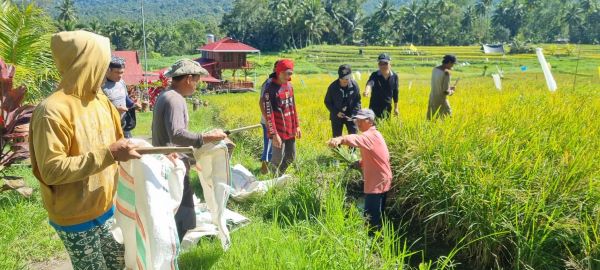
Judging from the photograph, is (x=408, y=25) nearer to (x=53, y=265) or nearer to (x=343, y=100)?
(x=343, y=100)

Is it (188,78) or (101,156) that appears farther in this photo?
(188,78)

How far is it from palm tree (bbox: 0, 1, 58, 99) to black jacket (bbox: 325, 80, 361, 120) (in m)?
3.37

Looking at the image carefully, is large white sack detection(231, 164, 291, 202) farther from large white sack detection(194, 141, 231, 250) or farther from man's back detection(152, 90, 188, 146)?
man's back detection(152, 90, 188, 146)

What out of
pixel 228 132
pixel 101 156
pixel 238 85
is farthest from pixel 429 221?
pixel 238 85

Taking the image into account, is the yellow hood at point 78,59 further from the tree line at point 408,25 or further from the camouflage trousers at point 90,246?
the tree line at point 408,25

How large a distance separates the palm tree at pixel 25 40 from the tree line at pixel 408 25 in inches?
2196

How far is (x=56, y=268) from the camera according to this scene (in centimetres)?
287

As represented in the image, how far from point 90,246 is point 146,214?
0.86ft

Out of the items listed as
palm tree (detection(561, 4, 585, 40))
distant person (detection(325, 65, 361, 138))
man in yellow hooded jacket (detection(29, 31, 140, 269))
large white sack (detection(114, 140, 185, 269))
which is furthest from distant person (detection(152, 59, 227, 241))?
palm tree (detection(561, 4, 585, 40))

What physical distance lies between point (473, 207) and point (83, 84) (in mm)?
2422

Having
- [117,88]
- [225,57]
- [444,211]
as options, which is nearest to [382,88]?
[444,211]

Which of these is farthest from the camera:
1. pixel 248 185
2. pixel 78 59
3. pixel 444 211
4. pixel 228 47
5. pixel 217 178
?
pixel 228 47

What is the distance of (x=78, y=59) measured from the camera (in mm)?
1644

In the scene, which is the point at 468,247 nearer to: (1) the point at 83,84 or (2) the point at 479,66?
(1) the point at 83,84
